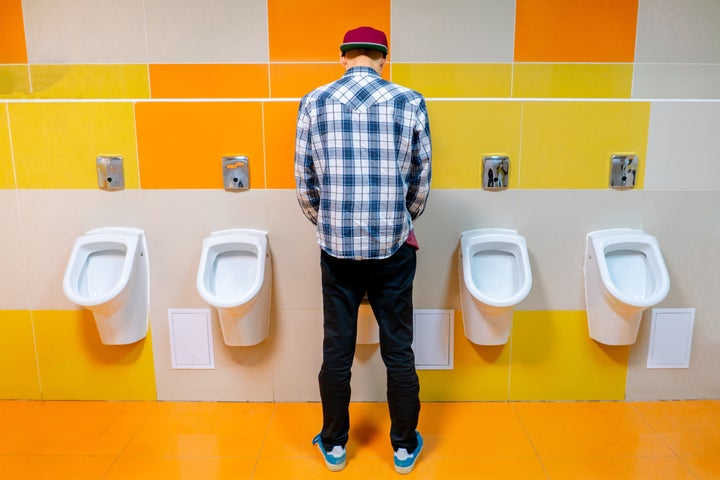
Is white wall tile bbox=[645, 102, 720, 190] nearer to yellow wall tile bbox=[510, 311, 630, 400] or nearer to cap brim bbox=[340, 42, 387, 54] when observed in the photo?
yellow wall tile bbox=[510, 311, 630, 400]

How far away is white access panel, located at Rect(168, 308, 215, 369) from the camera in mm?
2268

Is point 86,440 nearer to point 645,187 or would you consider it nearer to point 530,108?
point 530,108

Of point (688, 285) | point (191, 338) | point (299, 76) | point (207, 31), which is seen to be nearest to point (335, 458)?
point (191, 338)

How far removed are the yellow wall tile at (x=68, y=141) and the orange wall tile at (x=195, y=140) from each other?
0.07m

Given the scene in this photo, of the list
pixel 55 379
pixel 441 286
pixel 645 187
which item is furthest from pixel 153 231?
pixel 645 187

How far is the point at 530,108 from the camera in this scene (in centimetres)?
212

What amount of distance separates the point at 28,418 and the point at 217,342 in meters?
0.82

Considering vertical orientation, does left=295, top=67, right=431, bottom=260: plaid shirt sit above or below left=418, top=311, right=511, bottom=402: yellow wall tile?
above

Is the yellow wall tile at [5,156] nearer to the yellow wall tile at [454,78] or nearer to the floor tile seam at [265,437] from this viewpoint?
the floor tile seam at [265,437]

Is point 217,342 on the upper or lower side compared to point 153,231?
lower

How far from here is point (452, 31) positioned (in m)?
2.84

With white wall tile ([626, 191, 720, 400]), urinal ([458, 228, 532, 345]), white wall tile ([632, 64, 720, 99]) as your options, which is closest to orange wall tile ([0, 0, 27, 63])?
urinal ([458, 228, 532, 345])

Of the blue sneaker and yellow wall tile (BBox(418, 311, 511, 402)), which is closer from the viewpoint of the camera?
the blue sneaker

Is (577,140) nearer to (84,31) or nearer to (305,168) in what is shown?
(305,168)
